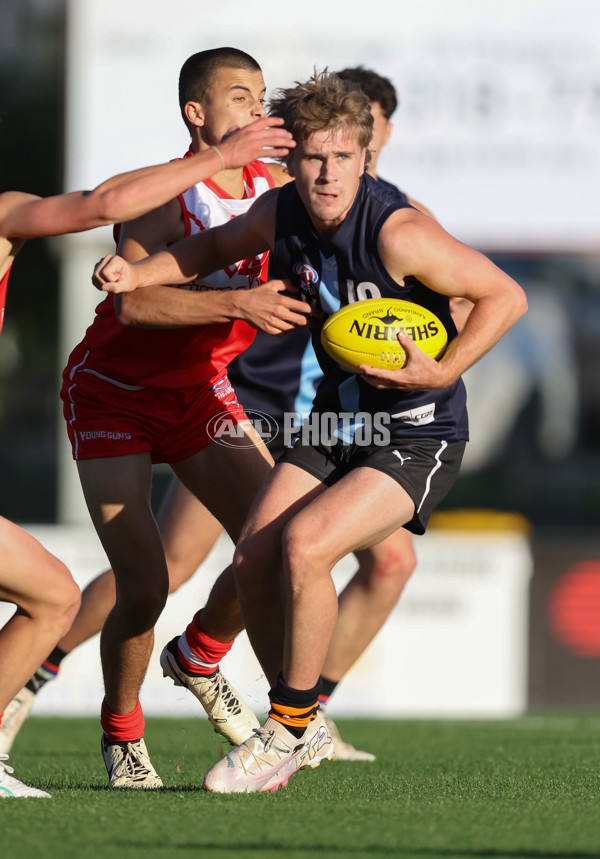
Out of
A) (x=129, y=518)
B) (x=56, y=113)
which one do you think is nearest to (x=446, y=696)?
(x=129, y=518)

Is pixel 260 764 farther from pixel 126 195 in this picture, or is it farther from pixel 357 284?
pixel 126 195

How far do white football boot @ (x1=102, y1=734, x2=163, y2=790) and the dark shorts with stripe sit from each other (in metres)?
1.19

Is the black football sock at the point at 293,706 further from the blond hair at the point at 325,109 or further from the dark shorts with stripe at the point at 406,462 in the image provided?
the blond hair at the point at 325,109

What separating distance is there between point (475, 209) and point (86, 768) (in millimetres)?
7770

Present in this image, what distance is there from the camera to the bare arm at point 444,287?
14.1ft

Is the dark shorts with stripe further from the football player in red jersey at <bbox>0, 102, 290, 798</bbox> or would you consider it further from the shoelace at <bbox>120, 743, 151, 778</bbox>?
the shoelace at <bbox>120, 743, 151, 778</bbox>

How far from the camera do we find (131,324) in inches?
187

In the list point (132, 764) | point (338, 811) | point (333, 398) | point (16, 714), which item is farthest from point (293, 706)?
point (16, 714)

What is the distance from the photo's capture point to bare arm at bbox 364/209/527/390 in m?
4.30

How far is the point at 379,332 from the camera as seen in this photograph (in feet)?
14.2

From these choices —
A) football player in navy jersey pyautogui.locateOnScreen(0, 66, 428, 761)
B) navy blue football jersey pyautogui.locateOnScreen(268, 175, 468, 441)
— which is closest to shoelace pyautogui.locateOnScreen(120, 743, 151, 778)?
football player in navy jersey pyautogui.locateOnScreen(0, 66, 428, 761)

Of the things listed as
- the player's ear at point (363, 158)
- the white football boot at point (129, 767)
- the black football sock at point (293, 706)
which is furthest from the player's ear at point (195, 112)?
the white football boot at point (129, 767)

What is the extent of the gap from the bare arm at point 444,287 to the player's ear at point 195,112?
0.97 meters

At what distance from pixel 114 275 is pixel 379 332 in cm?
90
